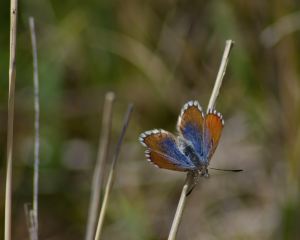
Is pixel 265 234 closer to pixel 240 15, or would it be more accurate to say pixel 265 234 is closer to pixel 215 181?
pixel 215 181

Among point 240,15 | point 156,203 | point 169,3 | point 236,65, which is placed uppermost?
point 169,3

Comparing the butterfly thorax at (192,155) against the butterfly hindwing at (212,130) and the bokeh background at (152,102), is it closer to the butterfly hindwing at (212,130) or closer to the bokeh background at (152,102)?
the butterfly hindwing at (212,130)

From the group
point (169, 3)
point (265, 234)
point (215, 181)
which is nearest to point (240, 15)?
point (169, 3)

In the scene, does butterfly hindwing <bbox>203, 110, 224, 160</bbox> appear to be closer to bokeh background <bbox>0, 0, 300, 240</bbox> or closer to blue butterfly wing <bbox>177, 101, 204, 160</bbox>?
blue butterfly wing <bbox>177, 101, 204, 160</bbox>

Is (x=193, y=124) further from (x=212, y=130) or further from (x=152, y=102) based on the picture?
(x=152, y=102)

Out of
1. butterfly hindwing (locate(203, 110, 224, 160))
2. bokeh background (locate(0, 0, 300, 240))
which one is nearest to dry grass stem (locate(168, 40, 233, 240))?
butterfly hindwing (locate(203, 110, 224, 160))

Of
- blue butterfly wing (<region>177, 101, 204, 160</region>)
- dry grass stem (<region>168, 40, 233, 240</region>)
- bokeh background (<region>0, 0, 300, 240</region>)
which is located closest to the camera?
dry grass stem (<region>168, 40, 233, 240</region>)
